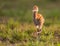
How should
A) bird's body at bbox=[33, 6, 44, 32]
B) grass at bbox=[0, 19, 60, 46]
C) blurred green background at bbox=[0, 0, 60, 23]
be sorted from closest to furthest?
grass at bbox=[0, 19, 60, 46], bird's body at bbox=[33, 6, 44, 32], blurred green background at bbox=[0, 0, 60, 23]

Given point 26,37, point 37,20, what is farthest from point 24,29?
point 37,20

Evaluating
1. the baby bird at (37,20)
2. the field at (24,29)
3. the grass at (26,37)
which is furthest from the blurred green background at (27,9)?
the baby bird at (37,20)

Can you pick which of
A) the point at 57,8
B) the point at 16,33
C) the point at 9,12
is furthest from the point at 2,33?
the point at 57,8

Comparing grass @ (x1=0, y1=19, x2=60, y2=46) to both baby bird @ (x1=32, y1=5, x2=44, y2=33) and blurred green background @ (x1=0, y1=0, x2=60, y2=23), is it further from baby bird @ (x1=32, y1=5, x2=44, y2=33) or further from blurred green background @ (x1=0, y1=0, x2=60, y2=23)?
blurred green background @ (x1=0, y1=0, x2=60, y2=23)

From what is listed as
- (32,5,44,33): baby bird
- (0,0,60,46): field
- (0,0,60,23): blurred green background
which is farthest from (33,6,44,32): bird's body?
(0,0,60,23): blurred green background

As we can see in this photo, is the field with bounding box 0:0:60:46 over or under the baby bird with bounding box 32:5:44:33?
under

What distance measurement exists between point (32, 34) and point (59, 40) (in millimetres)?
854

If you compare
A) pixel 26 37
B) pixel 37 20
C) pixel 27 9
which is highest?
pixel 37 20

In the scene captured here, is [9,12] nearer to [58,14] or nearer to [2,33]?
[58,14]

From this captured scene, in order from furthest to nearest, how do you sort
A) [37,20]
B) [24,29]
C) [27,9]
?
[27,9] < [24,29] < [37,20]

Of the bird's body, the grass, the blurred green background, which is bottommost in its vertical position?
the blurred green background

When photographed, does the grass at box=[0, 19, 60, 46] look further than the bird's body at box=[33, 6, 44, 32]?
No

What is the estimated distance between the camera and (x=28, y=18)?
54.6 feet

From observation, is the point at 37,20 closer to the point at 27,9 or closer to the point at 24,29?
the point at 24,29
